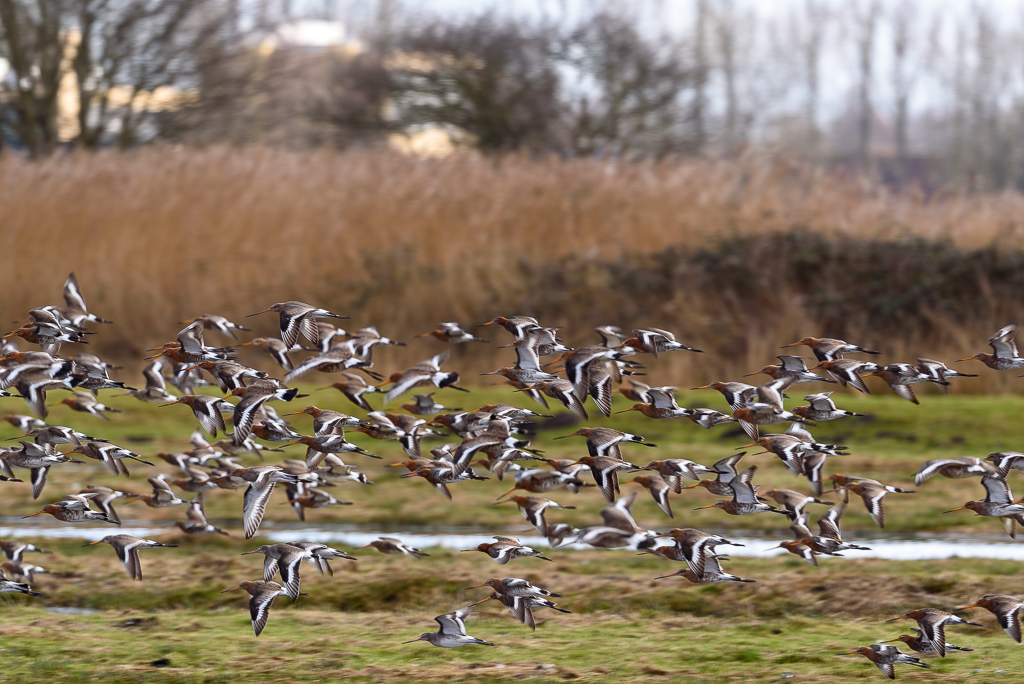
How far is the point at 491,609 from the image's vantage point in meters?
6.25

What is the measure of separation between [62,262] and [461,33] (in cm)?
1089

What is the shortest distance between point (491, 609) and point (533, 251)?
716 centimetres

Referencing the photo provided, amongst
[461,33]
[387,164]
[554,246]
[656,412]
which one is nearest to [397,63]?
[461,33]

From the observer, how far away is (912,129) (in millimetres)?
32562

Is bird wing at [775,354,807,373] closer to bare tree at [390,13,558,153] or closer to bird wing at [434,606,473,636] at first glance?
bird wing at [434,606,473,636]

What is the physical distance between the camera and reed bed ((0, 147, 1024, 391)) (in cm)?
1226

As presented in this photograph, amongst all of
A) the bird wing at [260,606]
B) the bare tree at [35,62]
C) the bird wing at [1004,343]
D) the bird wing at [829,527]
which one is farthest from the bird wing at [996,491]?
the bare tree at [35,62]

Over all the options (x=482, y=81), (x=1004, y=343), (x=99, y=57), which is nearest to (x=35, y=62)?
(x=99, y=57)

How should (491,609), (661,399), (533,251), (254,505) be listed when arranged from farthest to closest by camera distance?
(533,251) < (491,609) < (661,399) < (254,505)

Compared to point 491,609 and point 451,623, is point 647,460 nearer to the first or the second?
point 491,609

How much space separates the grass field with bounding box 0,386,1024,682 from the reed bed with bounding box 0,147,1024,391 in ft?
10.9

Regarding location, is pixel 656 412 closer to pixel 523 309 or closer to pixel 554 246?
pixel 523 309

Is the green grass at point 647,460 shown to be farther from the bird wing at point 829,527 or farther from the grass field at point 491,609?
the bird wing at point 829,527

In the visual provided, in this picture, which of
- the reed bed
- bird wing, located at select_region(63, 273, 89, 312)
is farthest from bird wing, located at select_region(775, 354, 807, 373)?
the reed bed
